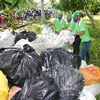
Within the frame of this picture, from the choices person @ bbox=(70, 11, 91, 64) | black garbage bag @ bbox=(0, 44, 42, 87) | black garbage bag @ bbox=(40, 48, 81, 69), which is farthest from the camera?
person @ bbox=(70, 11, 91, 64)

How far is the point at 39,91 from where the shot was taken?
9.07ft

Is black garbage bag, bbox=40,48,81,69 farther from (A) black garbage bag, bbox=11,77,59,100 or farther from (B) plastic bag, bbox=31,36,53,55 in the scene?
(A) black garbage bag, bbox=11,77,59,100

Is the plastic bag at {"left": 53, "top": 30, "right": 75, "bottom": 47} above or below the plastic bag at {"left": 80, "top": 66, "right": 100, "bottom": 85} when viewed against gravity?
above

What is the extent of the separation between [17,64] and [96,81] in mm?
1266

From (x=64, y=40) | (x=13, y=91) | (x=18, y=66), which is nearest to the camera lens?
(x=13, y=91)

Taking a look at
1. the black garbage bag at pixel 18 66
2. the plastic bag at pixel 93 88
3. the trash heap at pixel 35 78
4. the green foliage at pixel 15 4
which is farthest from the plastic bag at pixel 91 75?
the green foliage at pixel 15 4

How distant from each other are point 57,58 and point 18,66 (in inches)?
26.8

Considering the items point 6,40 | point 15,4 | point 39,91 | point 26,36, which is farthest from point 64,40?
point 15,4

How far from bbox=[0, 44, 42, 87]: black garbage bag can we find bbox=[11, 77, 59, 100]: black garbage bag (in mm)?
289

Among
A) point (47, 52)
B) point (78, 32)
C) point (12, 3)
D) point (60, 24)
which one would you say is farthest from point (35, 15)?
point (12, 3)

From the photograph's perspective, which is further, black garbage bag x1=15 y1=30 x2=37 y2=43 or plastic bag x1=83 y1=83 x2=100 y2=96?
black garbage bag x1=15 y1=30 x2=37 y2=43

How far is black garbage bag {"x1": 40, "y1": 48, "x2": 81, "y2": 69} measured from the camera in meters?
3.60

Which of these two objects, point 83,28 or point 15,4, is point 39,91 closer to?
point 15,4

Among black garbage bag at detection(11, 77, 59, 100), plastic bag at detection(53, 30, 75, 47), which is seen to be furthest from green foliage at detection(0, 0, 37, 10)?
plastic bag at detection(53, 30, 75, 47)
